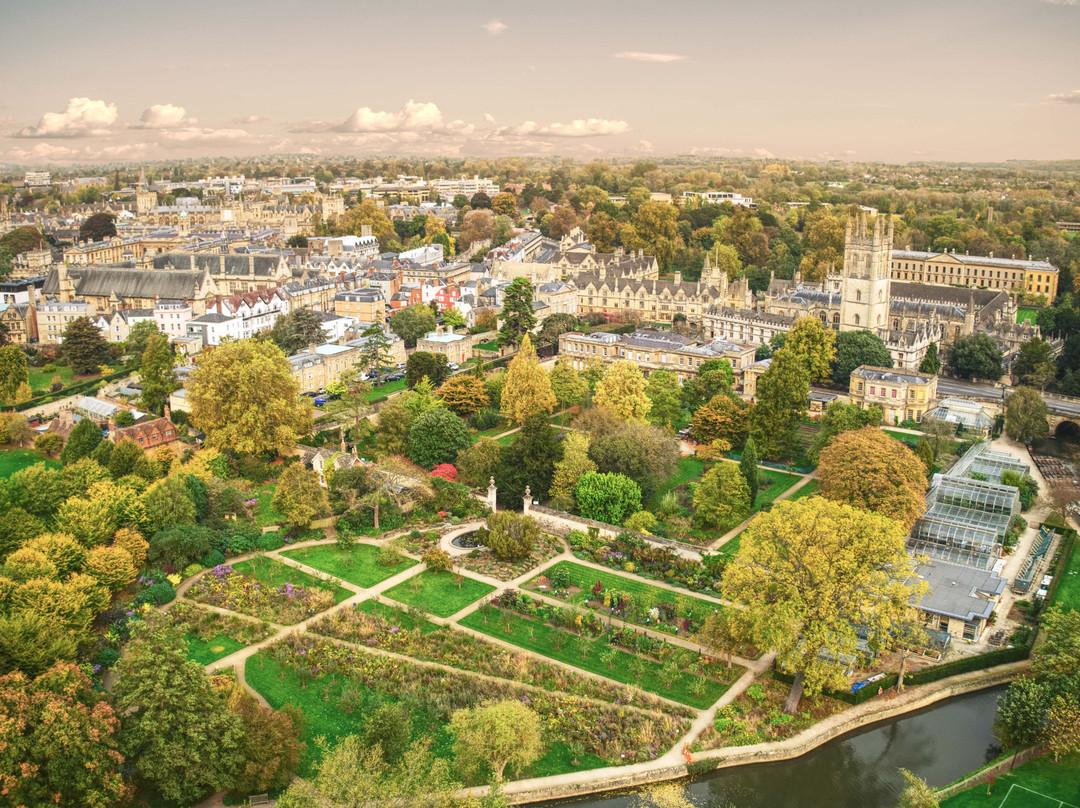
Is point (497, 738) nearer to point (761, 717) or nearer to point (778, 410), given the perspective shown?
A: point (761, 717)

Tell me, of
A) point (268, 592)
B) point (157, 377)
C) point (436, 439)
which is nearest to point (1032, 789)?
point (268, 592)

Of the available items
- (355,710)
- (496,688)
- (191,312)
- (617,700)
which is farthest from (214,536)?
(191,312)

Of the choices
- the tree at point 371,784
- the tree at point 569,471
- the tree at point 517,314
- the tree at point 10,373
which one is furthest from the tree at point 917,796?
the tree at point 10,373

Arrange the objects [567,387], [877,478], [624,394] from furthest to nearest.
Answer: [567,387]
[624,394]
[877,478]

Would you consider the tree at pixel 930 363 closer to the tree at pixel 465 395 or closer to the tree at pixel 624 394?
the tree at pixel 624 394

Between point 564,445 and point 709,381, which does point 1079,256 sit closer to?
point 709,381
